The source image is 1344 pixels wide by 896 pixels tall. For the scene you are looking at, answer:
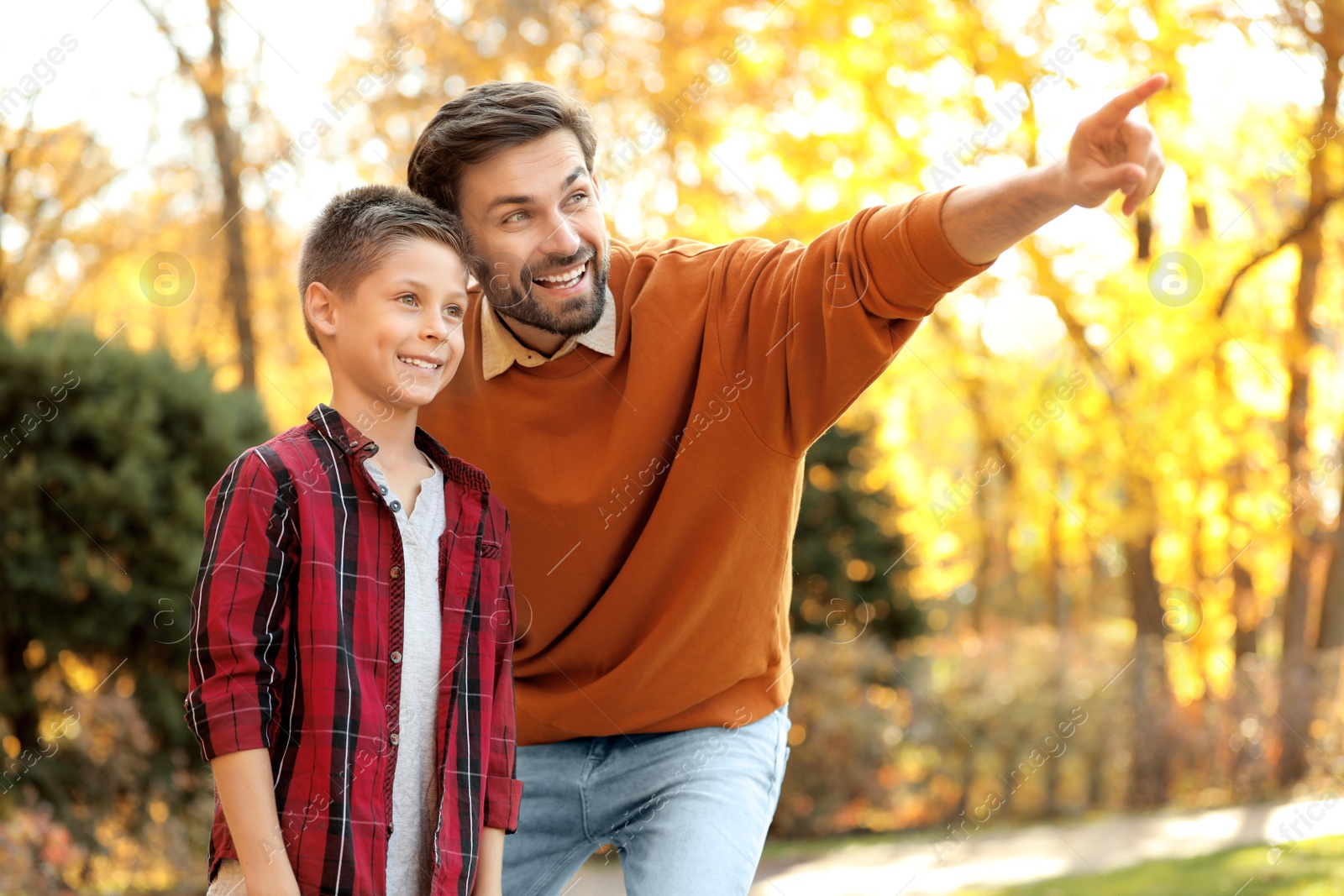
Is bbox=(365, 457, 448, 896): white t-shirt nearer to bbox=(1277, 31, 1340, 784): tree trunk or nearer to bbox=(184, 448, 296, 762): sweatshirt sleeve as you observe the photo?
bbox=(184, 448, 296, 762): sweatshirt sleeve

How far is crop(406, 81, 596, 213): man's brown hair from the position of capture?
2.64 m

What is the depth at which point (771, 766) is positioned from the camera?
104 inches

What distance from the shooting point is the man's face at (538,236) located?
2.58 meters

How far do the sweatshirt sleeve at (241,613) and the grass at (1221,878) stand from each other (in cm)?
484

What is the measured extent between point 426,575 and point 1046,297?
20.1ft

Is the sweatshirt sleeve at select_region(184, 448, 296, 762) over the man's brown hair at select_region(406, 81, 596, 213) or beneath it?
beneath

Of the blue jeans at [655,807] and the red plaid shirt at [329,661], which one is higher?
the red plaid shirt at [329,661]

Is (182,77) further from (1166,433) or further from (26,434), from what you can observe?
(1166,433)

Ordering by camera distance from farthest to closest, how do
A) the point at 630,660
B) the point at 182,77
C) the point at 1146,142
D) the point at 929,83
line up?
the point at 182,77 < the point at 929,83 < the point at 630,660 < the point at 1146,142

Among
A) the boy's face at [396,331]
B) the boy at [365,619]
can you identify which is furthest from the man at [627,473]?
the boy's face at [396,331]

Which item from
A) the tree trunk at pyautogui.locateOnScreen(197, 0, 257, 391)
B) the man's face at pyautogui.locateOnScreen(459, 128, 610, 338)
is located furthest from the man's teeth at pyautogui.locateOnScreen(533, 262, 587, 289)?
the tree trunk at pyautogui.locateOnScreen(197, 0, 257, 391)

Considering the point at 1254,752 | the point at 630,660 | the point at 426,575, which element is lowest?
the point at 1254,752

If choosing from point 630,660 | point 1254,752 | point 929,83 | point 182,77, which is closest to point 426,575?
point 630,660

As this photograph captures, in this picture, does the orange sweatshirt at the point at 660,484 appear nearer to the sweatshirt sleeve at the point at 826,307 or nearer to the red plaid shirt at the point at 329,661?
the sweatshirt sleeve at the point at 826,307
